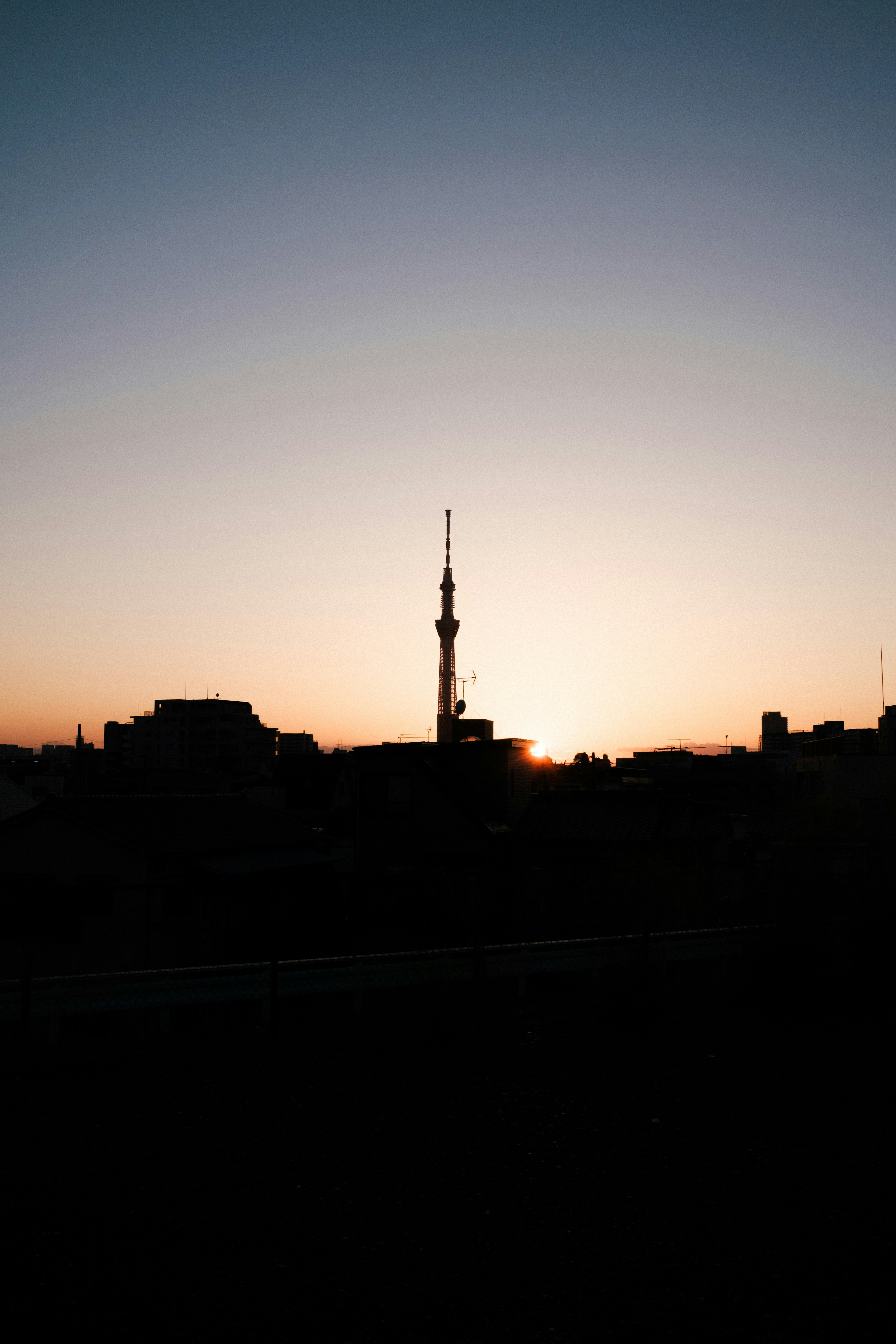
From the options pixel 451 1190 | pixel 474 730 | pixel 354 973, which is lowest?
pixel 451 1190

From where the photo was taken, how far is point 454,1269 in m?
6.40

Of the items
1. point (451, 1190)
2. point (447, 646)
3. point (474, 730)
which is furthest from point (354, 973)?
point (447, 646)

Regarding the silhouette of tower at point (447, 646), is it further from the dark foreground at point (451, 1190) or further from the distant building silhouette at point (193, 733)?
the dark foreground at point (451, 1190)

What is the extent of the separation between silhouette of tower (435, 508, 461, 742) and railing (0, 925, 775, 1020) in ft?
361

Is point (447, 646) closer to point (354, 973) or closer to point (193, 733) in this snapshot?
point (193, 733)

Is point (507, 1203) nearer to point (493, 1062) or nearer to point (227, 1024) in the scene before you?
point (493, 1062)

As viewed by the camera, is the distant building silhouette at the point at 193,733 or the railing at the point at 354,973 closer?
the railing at the point at 354,973

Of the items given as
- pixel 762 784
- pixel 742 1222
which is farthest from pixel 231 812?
pixel 762 784

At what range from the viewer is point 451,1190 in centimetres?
776

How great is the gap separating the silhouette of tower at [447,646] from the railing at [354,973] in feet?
361

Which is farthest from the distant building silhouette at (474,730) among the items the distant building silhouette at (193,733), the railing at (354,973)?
the distant building silhouette at (193,733)

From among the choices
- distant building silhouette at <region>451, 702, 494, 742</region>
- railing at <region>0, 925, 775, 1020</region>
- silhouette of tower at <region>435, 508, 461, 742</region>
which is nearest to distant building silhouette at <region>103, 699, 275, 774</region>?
silhouette of tower at <region>435, 508, 461, 742</region>

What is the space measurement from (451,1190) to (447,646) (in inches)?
6002

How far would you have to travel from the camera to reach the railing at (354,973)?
12250 mm
